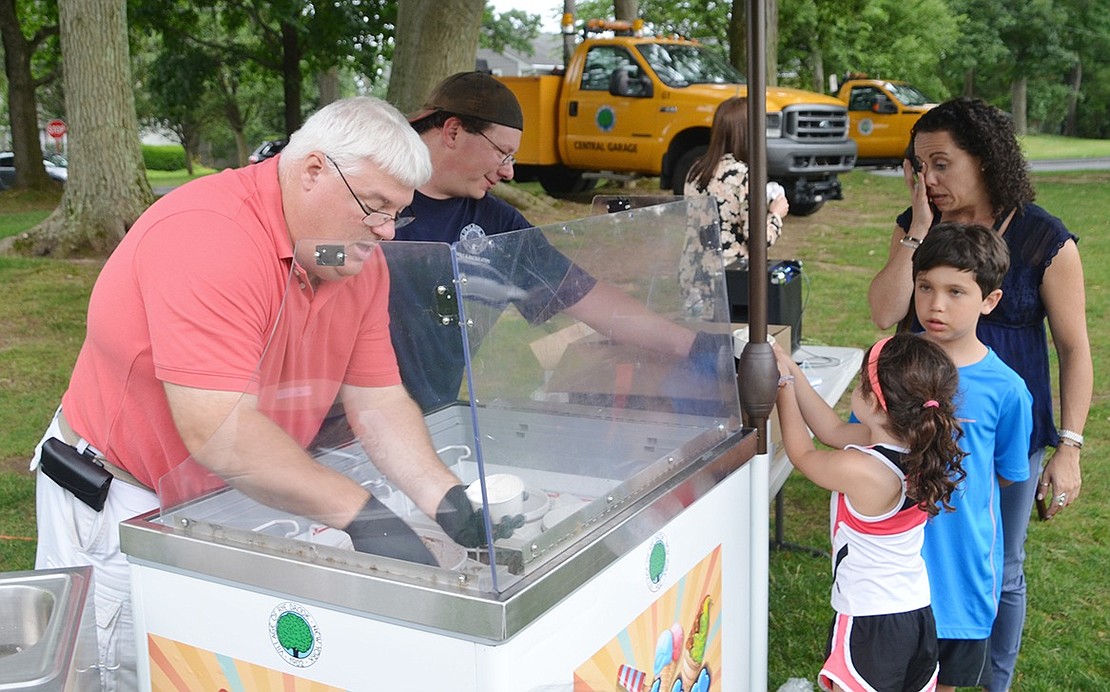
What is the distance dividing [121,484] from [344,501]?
0.57 metres

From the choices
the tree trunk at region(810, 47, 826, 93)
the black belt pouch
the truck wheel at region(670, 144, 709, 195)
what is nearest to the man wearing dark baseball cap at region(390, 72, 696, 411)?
the black belt pouch

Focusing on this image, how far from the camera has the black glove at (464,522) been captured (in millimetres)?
1394

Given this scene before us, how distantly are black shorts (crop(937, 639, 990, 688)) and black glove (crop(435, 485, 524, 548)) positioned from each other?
1309mm

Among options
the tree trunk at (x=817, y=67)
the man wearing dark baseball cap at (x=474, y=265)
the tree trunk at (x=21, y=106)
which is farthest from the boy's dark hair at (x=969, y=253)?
the tree trunk at (x=817, y=67)

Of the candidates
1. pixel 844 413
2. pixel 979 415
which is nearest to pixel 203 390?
pixel 979 415

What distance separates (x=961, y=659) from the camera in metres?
2.30

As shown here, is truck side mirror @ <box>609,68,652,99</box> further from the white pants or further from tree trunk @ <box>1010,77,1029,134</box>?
tree trunk @ <box>1010,77,1029,134</box>

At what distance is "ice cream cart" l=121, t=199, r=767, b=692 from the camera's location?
139 centimetres

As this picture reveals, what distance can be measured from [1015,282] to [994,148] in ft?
1.03

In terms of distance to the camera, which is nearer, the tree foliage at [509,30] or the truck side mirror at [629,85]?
the truck side mirror at [629,85]

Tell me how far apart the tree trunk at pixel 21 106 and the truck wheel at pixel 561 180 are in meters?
9.27

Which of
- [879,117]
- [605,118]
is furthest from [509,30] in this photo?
[605,118]

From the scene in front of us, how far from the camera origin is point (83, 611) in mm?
1559

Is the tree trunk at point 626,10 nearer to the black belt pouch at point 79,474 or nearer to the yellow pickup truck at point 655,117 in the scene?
the yellow pickup truck at point 655,117
